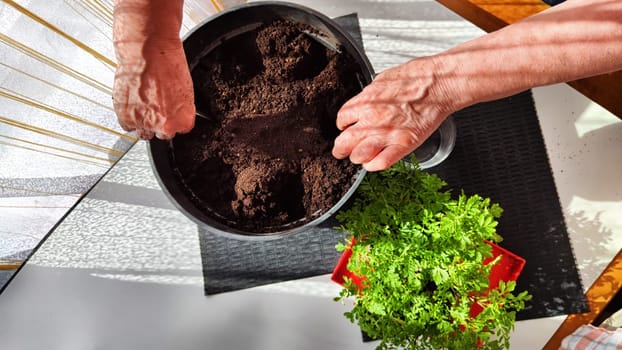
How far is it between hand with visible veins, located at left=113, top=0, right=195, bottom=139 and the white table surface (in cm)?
56

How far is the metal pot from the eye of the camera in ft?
3.01

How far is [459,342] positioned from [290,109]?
554 millimetres

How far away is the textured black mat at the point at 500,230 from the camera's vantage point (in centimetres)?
131

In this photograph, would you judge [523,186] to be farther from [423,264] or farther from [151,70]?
[151,70]

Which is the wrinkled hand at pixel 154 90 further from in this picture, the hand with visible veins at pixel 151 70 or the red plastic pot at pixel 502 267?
the red plastic pot at pixel 502 267

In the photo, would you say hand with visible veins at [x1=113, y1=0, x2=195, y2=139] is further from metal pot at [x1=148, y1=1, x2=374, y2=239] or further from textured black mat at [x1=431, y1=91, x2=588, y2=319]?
textured black mat at [x1=431, y1=91, x2=588, y2=319]

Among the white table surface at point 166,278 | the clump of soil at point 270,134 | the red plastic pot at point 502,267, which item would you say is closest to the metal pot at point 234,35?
the clump of soil at point 270,134

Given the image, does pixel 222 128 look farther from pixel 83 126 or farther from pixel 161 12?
pixel 83 126

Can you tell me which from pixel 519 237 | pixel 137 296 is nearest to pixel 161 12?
pixel 137 296

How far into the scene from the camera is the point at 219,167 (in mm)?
1005

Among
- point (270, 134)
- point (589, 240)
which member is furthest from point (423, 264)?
point (589, 240)

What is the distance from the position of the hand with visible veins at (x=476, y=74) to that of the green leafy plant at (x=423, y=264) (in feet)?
0.33

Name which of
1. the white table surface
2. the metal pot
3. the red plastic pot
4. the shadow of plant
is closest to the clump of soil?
the metal pot

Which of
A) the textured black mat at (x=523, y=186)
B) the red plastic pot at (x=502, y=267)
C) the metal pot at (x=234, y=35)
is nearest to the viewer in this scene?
the metal pot at (x=234, y=35)
